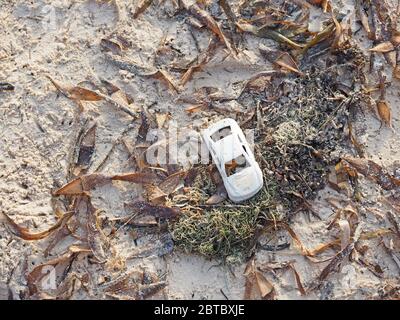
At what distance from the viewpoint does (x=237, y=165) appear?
10.3 feet

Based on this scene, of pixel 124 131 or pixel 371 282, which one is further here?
pixel 124 131

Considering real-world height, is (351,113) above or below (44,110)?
below

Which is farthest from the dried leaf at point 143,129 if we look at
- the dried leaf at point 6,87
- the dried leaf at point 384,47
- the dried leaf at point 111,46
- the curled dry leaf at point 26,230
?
the dried leaf at point 384,47

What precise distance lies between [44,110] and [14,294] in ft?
3.56

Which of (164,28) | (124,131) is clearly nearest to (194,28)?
(164,28)

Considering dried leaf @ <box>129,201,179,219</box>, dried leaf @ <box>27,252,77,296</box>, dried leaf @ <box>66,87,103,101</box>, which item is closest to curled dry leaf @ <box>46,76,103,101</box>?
dried leaf @ <box>66,87,103,101</box>

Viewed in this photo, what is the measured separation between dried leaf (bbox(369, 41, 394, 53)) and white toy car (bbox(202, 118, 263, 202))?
113cm

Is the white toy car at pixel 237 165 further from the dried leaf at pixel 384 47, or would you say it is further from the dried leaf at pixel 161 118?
the dried leaf at pixel 384 47

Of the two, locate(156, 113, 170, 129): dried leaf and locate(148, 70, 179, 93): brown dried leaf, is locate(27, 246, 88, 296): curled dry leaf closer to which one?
locate(156, 113, 170, 129): dried leaf
